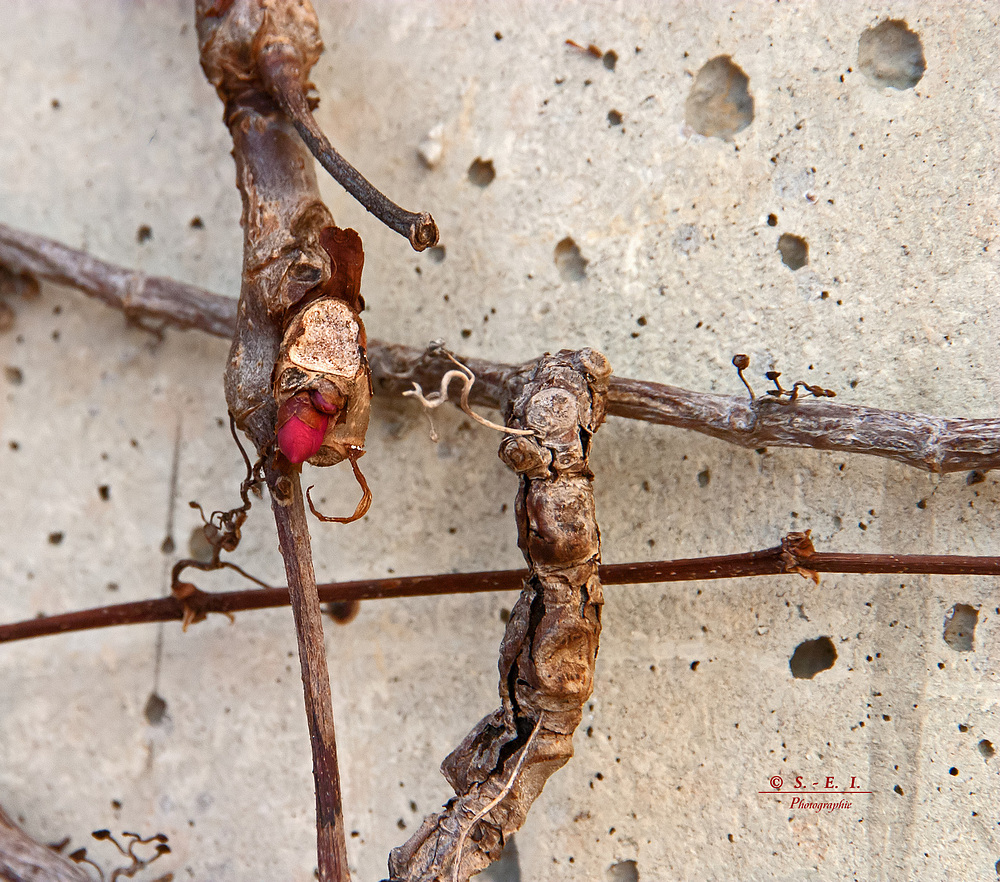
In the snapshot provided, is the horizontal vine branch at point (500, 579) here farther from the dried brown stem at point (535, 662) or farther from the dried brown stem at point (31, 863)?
the dried brown stem at point (31, 863)

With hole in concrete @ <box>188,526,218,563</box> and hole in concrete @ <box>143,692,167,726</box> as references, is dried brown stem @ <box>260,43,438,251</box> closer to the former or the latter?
hole in concrete @ <box>188,526,218,563</box>

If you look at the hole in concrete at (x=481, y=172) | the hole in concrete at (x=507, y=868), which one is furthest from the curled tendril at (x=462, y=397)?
the hole in concrete at (x=507, y=868)

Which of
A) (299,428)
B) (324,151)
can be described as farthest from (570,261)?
(299,428)

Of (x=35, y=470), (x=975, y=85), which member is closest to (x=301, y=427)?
(x=35, y=470)

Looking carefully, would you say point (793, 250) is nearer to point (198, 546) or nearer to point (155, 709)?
point (198, 546)

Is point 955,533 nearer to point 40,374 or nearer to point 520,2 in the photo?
point 520,2

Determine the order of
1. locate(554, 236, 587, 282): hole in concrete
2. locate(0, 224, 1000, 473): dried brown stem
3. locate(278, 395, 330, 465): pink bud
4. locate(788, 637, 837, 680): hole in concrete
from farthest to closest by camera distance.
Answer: locate(554, 236, 587, 282): hole in concrete → locate(788, 637, 837, 680): hole in concrete → locate(0, 224, 1000, 473): dried brown stem → locate(278, 395, 330, 465): pink bud

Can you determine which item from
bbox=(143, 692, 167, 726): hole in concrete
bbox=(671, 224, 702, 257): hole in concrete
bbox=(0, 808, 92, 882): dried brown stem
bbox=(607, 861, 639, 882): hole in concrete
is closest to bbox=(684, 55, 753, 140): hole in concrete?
bbox=(671, 224, 702, 257): hole in concrete
